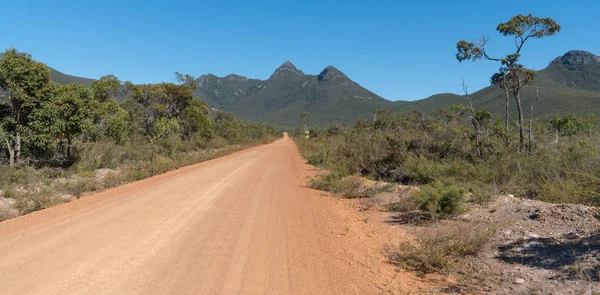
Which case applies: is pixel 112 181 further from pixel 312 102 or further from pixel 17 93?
Result: pixel 312 102

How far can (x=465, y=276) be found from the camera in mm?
4754

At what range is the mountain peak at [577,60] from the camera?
9288 centimetres

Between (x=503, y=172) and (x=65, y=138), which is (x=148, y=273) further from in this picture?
(x=65, y=138)

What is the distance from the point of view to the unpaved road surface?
448cm

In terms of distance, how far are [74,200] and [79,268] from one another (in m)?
6.26

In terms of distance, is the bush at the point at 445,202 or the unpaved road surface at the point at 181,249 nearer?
the unpaved road surface at the point at 181,249

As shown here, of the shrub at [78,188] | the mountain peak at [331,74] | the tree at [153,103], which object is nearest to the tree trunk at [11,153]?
the shrub at [78,188]

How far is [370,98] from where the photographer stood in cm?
13812

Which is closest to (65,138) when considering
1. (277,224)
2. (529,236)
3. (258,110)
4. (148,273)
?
(277,224)

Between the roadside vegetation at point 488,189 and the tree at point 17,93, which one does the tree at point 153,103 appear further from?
the roadside vegetation at point 488,189

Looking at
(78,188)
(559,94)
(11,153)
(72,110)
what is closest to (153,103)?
(72,110)

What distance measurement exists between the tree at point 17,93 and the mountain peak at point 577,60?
366 feet

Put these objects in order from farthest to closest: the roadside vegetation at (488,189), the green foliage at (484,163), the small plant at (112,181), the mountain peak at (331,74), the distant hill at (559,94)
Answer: the mountain peak at (331,74) < the distant hill at (559,94) < the small plant at (112,181) < the green foliage at (484,163) < the roadside vegetation at (488,189)

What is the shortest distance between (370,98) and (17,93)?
13125 cm
